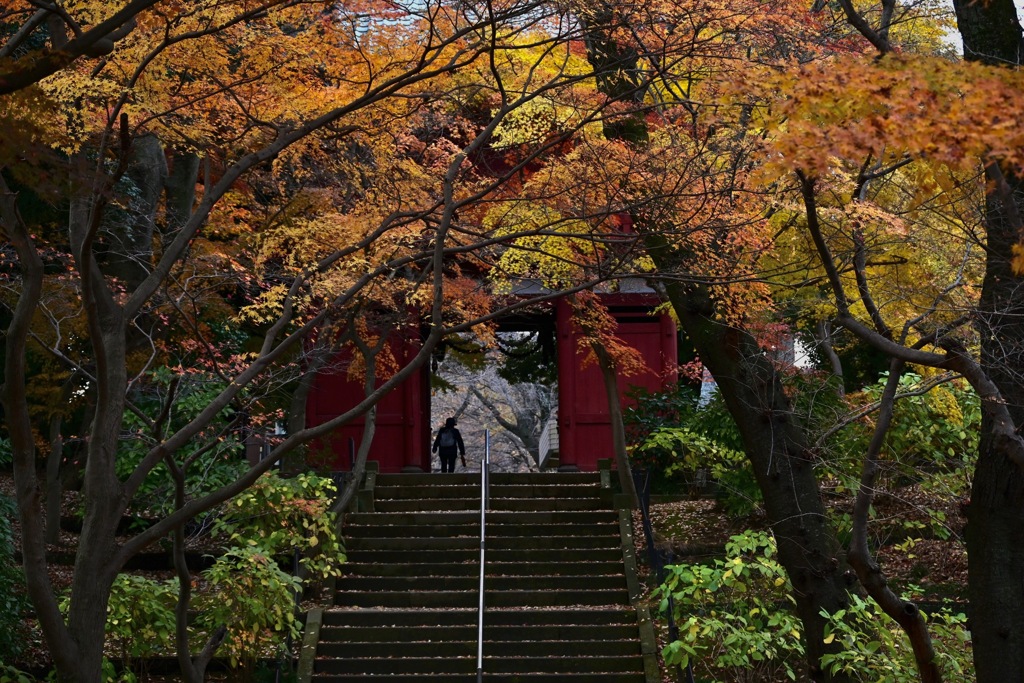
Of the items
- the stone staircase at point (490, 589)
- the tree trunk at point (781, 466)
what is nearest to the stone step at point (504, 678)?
the stone staircase at point (490, 589)

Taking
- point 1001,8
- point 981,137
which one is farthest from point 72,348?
point 981,137

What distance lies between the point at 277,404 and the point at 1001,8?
506 inches

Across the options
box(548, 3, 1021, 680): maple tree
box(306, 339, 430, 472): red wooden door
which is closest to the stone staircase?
box(306, 339, 430, 472): red wooden door

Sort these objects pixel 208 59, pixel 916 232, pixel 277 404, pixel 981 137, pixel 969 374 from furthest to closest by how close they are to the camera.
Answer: pixel 277 404 → pixel 916 232 → pixel 208 59 → pixel 969 374 → pixel 981 137

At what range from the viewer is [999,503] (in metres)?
7.55

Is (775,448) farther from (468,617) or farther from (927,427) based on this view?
(468,617)

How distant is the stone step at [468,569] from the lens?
1492cm

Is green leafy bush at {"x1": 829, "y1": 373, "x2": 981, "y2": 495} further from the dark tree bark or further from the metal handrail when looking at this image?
the metal handrail

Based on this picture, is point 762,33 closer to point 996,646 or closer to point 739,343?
point 739,343

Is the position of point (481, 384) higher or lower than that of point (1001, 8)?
higher

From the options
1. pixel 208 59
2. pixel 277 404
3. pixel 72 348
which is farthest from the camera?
pixel 277 404

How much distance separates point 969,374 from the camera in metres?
6.36

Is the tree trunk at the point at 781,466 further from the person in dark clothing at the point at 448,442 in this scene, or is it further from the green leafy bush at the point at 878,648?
the person in dark clothing at the point at 448,442

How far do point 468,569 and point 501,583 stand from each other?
533 millimetres
